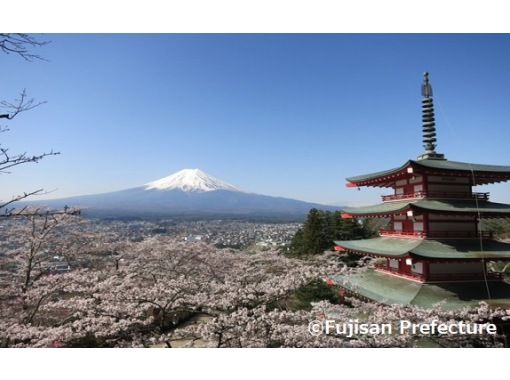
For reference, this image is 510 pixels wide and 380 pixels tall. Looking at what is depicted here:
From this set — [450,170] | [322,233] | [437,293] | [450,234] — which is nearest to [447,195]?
[450,170]

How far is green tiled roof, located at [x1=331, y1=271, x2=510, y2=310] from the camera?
4816 millimetres

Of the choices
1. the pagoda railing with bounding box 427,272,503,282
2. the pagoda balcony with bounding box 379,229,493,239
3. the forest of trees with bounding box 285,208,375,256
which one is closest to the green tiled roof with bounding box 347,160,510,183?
the pagoda balcony with bounding box 379,229,493,239

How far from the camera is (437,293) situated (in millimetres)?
5008

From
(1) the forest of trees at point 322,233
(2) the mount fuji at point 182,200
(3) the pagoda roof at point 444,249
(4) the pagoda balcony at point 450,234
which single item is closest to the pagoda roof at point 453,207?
(4) the pagoda balcony at point 450,234

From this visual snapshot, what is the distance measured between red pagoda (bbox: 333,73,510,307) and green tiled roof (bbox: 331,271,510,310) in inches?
0.5

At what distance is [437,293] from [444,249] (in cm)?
67

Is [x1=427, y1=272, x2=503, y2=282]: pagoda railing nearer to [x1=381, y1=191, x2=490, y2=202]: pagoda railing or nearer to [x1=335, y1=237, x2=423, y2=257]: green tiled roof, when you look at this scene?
[x1=335, y1=237, x2=423, y2=257]: green tiled roof

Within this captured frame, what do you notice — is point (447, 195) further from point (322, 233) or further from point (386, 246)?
point (322, 233)

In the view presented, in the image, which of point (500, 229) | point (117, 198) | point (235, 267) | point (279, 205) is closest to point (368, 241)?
point (235, 267)

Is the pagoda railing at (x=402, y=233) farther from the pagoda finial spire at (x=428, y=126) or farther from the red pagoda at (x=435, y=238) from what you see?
the pagoda finial spire at (x=428, y=126)

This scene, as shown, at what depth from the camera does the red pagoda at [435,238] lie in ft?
16.6

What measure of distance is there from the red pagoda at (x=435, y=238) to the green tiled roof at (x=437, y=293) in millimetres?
12

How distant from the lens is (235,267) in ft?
32.1

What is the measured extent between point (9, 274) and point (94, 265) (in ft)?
6.98
